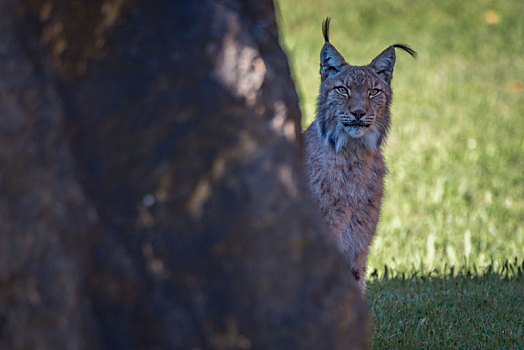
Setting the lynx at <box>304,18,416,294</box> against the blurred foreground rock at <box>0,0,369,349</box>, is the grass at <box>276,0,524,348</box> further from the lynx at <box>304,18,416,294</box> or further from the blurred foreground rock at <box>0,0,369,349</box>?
the blurred foreground rock at <box>0,0,369,349</box>

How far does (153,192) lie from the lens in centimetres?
240

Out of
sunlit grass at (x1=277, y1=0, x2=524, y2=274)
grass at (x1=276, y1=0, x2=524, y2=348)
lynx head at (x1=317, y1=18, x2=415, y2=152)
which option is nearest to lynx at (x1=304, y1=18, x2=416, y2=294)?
lynx head at (x1=317, y1=18, x2=415, y2=152)

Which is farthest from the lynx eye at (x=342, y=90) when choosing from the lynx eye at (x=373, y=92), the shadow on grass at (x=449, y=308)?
the shadow on grass at (x=449, y=308)

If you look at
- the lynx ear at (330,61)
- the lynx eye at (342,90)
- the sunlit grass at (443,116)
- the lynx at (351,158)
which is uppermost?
the lynx ear at (330,61)

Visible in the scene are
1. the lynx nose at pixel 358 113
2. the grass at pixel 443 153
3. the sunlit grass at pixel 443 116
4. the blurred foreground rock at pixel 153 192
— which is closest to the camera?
the blurred foreground rock at pixel 153 192

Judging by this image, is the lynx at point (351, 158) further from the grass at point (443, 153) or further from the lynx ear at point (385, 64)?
the grass at point (443, 153)

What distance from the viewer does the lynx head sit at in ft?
15.0

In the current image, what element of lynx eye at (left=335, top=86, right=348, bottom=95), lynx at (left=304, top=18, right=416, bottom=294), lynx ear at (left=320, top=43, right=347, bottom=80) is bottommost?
lynx at (left=304, top=18, right=416, bottom=294)

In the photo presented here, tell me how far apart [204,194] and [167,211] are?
0.15 meters

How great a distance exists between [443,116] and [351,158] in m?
8.48

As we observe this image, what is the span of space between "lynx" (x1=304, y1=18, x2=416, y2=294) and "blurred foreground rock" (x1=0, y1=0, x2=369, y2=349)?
2.06 m

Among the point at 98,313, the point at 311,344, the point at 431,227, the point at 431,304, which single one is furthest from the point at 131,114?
the point at 431,227

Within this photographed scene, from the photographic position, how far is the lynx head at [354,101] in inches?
180

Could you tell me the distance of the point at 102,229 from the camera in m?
2.37
